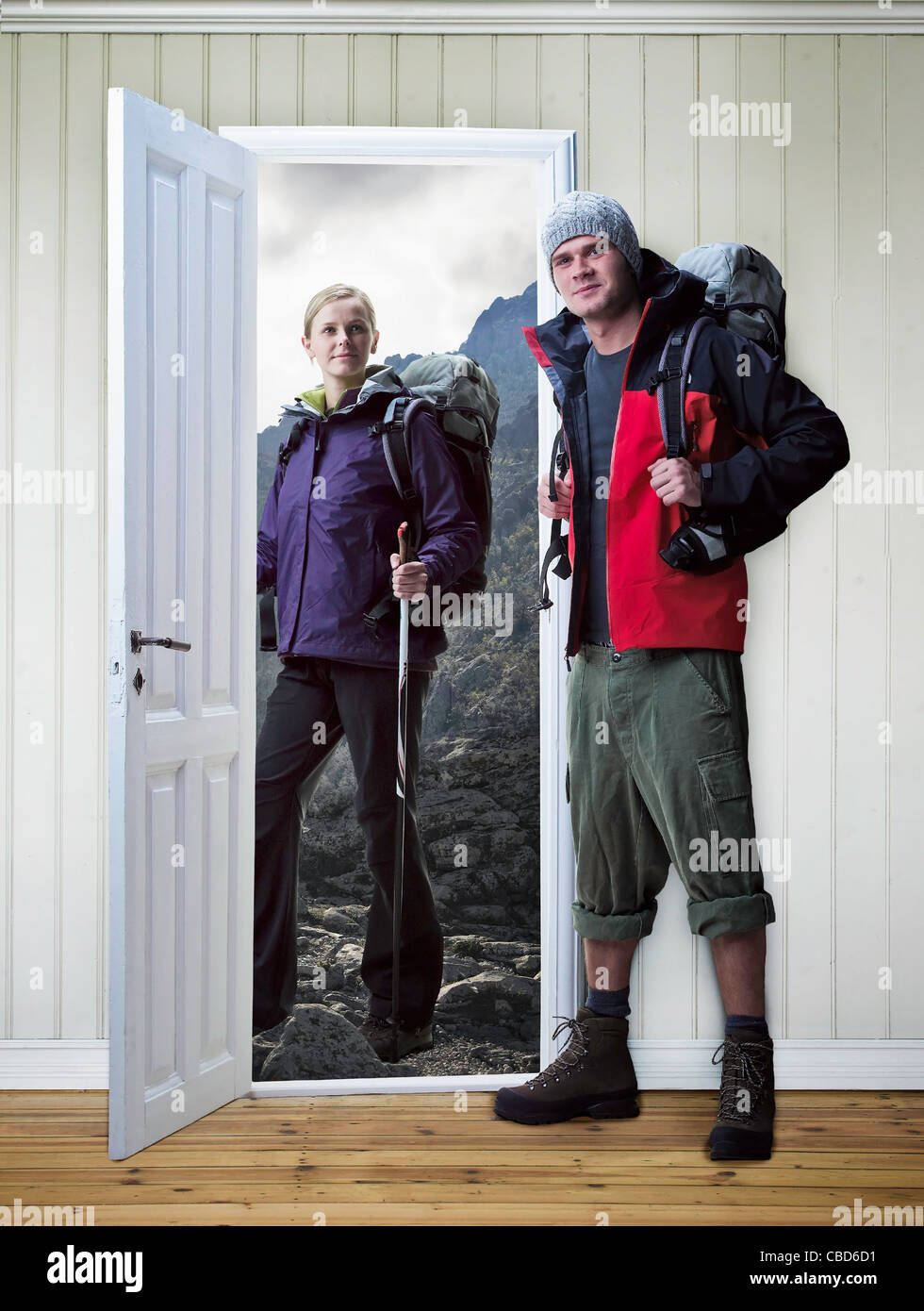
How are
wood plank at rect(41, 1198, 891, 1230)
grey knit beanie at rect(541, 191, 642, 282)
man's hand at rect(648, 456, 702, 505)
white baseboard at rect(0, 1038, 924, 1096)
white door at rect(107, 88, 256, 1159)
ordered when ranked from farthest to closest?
1. white baseboard at rect(0, 1038, 924, 1096)
2. grey knit beanie at rect(541, 191, 642, 282)
3. man's hand at rect(648, 456, 702, 505)
4. white door at rect(107, 88, 256, 1159)
5. wood plank at rect(41, 1198, 891, 1230)

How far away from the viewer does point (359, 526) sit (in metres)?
2.50

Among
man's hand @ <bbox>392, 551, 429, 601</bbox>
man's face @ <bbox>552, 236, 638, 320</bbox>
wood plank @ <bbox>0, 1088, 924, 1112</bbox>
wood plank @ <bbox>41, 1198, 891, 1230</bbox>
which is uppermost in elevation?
man's face @ <bbox>552, 236, 638, 320</bbox>

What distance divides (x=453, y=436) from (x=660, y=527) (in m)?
0.57

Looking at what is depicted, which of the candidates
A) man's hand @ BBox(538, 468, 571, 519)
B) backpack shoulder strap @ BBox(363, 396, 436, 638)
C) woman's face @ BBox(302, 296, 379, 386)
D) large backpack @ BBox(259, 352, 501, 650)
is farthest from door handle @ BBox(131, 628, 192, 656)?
man's hand @ BBox(538, 468, 571, 519)

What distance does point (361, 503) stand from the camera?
249 centimetres

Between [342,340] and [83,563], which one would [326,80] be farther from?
[83,563]

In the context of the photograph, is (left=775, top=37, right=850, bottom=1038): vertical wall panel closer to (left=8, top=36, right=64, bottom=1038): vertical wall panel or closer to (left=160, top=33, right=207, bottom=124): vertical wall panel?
(left=160, top=33, right=207, bottom=124): vertical wall panel

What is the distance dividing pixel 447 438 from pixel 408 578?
1.17ft

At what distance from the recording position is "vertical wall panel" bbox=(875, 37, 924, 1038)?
2.59 m

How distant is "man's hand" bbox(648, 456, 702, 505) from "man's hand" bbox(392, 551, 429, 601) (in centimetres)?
59

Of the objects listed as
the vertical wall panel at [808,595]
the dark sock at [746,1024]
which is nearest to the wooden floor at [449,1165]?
the dark sock at [746,1024]

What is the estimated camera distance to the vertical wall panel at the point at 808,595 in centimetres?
257

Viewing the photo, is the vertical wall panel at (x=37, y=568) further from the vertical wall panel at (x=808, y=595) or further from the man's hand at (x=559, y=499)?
the vertical wall panel at (x=808, y=595)
